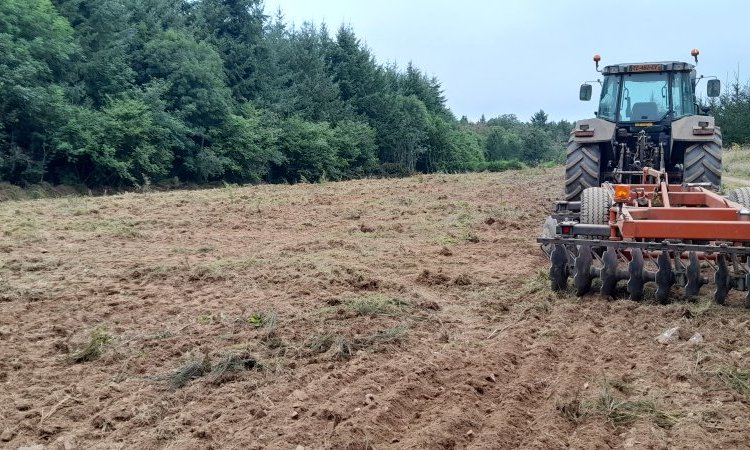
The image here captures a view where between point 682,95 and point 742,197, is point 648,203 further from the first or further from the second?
point 682,95

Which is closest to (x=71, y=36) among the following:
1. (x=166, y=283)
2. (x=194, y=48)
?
(x=194, y=48)

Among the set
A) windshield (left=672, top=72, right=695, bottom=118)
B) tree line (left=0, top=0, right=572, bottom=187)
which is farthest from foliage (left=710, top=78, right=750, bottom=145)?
windshield (left=672, top=72, right=695, bottom=118)

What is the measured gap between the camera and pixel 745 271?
4.84m

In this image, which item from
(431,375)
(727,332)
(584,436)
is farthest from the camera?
(727,332)

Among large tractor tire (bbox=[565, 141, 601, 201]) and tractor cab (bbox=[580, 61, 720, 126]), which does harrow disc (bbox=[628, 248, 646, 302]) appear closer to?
large tractor tire (bbox=[565, 141, 601, 201])

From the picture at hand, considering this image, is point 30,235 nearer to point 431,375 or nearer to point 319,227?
point 319,227

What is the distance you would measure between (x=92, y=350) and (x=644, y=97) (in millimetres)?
7980

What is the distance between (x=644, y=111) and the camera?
8992 millimetres

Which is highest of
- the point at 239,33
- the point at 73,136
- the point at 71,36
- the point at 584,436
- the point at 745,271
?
the point at 239,33

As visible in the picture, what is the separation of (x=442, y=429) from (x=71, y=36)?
70.7ft

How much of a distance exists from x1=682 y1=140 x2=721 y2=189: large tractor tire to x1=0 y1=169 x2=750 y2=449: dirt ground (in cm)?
252

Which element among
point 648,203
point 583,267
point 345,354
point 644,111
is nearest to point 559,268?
point 583,267

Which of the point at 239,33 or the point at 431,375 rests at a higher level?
the point at 239,33

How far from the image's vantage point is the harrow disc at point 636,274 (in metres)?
5.00
